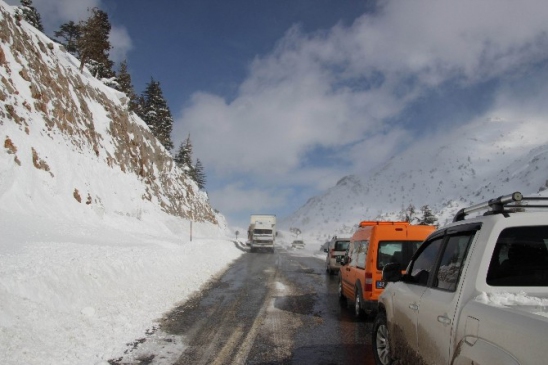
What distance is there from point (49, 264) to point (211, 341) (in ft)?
12.9

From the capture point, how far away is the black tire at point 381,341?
16.2 ft

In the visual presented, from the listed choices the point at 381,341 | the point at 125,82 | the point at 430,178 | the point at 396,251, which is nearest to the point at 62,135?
the point at 396,251

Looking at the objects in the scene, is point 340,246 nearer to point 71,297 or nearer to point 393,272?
point 71,297

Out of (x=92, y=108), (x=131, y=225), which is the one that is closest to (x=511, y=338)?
(x=131, y=225)

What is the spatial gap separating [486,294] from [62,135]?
81.5ft

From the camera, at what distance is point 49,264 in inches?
316

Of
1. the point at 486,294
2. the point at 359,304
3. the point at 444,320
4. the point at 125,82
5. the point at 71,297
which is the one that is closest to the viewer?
the point at 486,294

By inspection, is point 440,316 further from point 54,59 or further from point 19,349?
point 54,59

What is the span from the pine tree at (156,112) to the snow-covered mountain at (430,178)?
5646 cm

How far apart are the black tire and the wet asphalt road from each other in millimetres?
522

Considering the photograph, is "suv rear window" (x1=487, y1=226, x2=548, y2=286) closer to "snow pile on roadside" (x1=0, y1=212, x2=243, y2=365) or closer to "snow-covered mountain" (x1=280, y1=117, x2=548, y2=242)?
"snow pile on roadside" (x1=0, y1=212, x2=243, y2=365)

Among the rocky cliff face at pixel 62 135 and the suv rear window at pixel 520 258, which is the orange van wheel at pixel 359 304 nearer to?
the suv rear window at pixel 520 258

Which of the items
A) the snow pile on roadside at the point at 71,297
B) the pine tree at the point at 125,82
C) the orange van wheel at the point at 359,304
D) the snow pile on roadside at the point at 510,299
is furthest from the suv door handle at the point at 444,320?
the pine tree at the point at 125,82

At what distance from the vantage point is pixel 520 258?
116 inches
